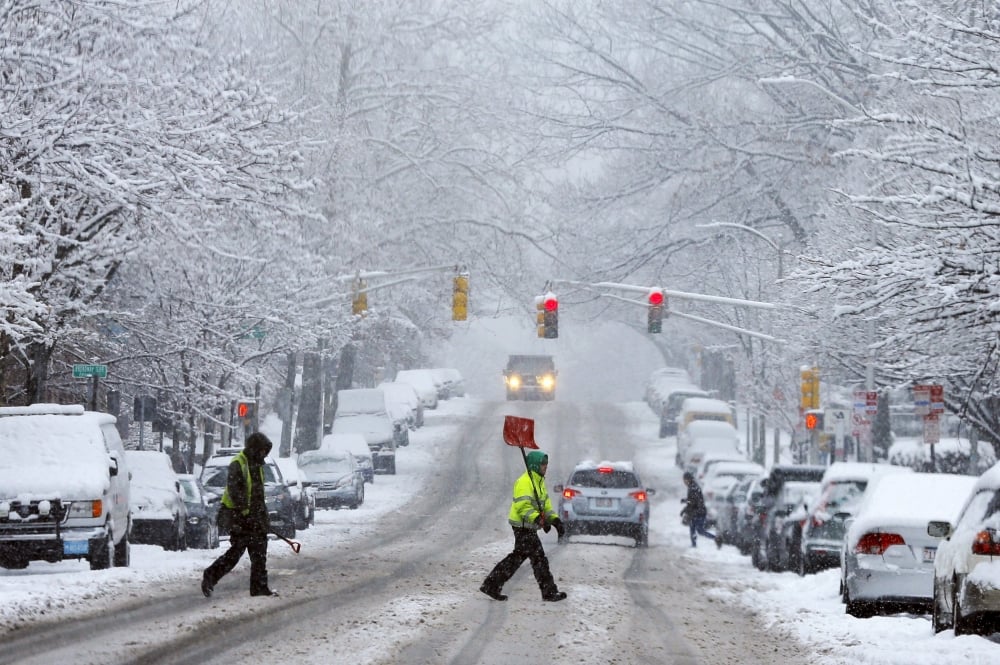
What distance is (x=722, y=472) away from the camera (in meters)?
40.1

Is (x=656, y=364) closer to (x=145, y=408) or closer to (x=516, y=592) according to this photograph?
(x=145, y=408)

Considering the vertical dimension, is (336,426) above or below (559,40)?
below

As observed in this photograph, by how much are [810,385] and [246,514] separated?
2662 cm

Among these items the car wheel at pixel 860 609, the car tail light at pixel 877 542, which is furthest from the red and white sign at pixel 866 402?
the car tail light at pixel 877 542

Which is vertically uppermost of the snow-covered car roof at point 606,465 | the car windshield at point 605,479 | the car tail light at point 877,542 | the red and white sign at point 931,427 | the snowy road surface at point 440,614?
the red and white sign at point 931,427

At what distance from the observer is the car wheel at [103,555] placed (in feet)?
66.0

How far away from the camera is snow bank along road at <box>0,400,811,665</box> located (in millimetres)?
12523

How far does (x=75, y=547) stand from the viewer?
1994 centimetres

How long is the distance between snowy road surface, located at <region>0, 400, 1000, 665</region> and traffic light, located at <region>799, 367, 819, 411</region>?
33.5 feet

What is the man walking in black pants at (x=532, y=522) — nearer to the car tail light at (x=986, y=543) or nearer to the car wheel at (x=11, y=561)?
the car tail light at (x=986, y=543)

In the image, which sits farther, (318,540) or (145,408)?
(145,408)

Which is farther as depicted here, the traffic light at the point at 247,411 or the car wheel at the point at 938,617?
the traffic light at the point at 247,411

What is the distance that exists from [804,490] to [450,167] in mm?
30164

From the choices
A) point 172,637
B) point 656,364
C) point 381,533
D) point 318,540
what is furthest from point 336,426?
point 656,364
